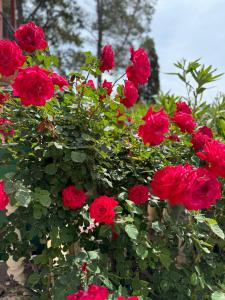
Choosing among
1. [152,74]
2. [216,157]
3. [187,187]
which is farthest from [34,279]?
[152,74]

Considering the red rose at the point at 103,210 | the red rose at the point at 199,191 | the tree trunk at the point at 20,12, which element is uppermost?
the tree trunk at the point at 20,12

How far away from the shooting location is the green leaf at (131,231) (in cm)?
159

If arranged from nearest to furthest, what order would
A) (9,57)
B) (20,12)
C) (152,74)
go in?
(9,57) → (20,12) → (152,74)

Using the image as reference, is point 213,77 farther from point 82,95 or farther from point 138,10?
point 138,10

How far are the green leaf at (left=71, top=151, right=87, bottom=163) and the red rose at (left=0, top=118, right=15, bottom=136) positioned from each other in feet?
1.23

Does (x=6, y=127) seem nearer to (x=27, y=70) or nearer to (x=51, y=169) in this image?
(x=51, y=169)

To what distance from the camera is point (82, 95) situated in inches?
68.6

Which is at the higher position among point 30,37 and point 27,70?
point 30,37

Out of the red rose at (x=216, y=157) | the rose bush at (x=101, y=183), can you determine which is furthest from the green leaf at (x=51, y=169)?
the red rose at (x=216, y=157)

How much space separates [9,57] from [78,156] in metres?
0.43

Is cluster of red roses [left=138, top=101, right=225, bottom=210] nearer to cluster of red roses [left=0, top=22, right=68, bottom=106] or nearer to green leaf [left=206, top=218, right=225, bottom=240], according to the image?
green leaf [left=206, top=218, right=225, bottom=240]

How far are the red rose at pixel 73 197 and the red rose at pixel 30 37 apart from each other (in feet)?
1.88

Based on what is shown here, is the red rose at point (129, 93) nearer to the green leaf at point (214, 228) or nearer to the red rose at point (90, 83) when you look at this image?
the red rose at point (90, 83)

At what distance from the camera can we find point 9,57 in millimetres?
1588
